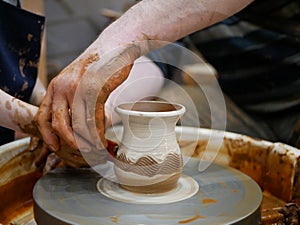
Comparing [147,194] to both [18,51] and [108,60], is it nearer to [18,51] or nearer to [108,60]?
[108,60]

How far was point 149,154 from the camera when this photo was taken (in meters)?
0.98

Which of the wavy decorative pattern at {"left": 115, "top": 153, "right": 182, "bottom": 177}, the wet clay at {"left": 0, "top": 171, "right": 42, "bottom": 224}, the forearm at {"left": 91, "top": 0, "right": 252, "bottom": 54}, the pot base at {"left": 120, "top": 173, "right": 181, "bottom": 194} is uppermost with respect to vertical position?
the forearm at {"left": 91, "top": 0, "right": 252, "bottom": 54}

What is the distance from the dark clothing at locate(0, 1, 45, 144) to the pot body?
55 cm

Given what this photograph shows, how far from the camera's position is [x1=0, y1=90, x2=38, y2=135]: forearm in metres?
1.08

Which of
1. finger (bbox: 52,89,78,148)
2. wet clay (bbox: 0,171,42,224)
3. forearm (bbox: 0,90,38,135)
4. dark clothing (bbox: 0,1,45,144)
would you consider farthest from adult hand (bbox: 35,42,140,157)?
dark clothing (bbox: 0,1,45,144)

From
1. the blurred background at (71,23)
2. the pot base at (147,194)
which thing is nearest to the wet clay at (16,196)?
the pot base at (147,194)

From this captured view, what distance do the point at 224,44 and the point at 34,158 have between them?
0.83m

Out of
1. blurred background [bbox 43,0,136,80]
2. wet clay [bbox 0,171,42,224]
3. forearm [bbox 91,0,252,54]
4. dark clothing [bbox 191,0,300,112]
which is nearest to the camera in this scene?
forearm [bbox 91,0,252,54]

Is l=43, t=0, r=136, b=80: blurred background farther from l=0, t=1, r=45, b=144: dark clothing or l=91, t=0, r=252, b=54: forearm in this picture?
l=91, t=0, r=252, b=54: forearm

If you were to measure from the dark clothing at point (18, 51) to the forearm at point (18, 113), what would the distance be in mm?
292

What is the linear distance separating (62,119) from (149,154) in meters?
0.20

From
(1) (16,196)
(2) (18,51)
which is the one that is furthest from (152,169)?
(2) (18,51)

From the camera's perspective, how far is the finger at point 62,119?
96 cm

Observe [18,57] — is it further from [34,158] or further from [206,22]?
[206,22]
